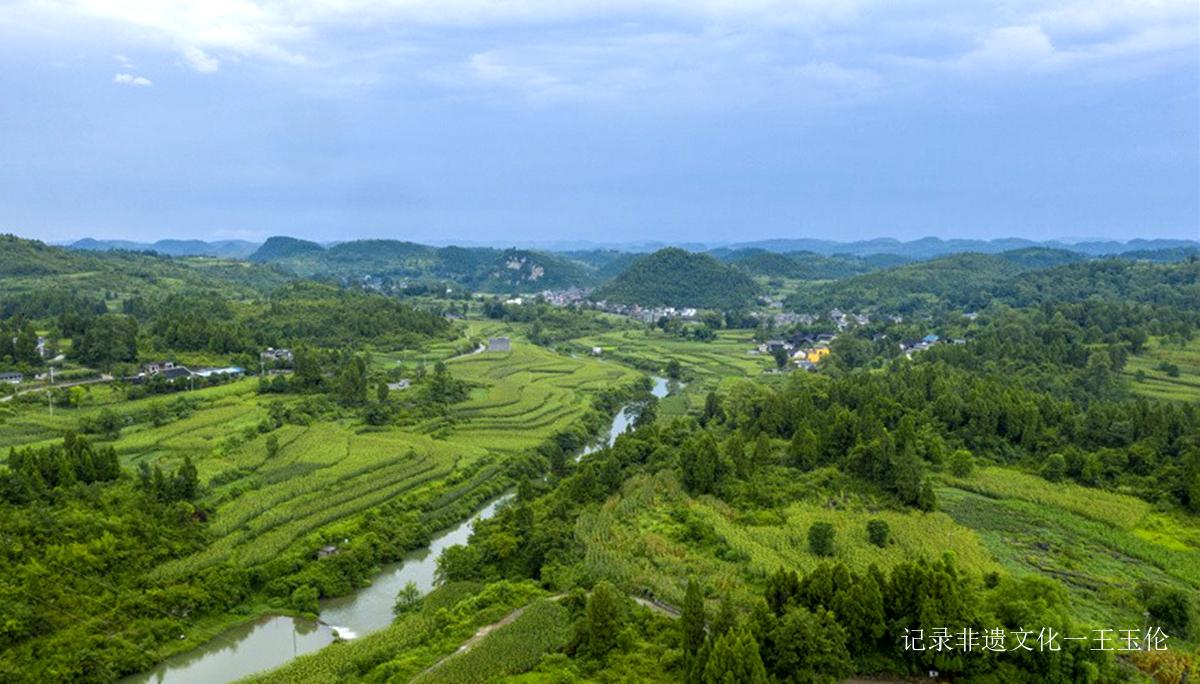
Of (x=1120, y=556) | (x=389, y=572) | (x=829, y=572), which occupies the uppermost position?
(x=829, y=572)

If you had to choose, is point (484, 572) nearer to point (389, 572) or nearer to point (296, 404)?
point (389, 572)

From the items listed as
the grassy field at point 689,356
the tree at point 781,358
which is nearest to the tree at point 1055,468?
the grassy field at point 689,356

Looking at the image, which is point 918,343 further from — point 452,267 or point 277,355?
point 452,267

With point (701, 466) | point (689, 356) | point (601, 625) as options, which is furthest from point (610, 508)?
point (689, 356)

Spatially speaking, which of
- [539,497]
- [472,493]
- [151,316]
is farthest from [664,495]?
[151,316]

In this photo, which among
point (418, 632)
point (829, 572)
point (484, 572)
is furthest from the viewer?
point (484, 572)

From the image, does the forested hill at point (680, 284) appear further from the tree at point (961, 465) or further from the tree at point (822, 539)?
the tree at point (822, 539)
